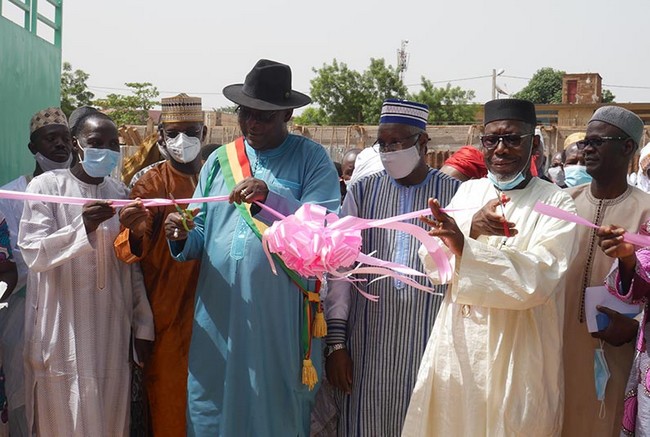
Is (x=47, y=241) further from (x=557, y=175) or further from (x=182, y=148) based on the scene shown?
(x=557, y=175)

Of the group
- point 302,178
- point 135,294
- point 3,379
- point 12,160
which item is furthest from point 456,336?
point 12,160

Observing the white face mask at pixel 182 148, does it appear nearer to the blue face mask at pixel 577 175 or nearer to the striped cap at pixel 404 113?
the striped cap at pixel 404 113

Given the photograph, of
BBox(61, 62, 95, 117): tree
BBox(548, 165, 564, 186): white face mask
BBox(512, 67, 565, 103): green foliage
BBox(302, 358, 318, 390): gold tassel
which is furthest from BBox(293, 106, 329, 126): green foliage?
BBox(302, 358, 318, 390): gold tassel

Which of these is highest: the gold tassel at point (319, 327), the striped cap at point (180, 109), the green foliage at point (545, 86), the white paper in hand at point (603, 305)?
the green foliage at point (545, 86)

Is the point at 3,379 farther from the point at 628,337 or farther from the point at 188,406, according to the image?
the point at 628,337

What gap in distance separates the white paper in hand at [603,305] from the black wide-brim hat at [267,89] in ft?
6.17

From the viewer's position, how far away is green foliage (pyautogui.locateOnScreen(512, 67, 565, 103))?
84438mm

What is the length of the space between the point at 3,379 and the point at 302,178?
84.6 inches

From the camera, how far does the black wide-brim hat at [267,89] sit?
13.8 ft

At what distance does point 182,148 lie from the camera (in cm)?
468

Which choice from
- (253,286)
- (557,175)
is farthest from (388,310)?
(557,175)

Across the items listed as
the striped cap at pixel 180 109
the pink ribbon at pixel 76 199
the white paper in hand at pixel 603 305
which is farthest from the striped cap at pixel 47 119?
the white paper in hand at pixel 603 305

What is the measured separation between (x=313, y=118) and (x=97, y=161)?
5518 centimetres

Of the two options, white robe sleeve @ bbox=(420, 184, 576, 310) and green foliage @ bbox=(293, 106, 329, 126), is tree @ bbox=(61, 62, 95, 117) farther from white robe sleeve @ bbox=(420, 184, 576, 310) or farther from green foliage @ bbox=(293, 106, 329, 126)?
white robe sleeve @ bbox=(420, 184, 576, 310)
